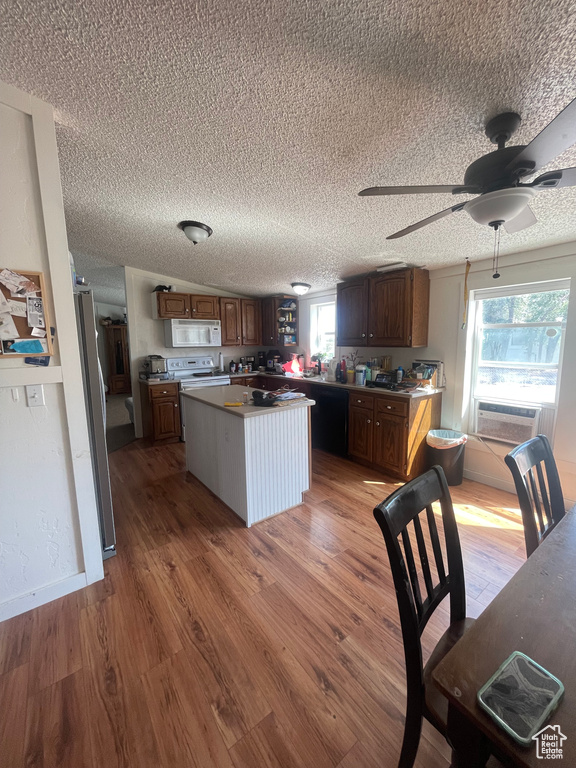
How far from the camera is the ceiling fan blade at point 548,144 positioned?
77cm

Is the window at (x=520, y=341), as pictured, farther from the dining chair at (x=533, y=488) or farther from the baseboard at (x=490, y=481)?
the dining chair at (x=533, y=488)

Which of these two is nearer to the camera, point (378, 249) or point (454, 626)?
point (454, 626)

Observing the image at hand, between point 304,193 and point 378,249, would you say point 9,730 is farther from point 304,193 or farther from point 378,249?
point 378,249

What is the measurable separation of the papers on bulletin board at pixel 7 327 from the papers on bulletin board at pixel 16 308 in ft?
0.08

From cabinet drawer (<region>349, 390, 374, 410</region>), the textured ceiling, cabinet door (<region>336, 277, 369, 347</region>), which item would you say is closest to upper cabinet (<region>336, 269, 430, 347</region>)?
cabinet door (<region>336, 277, 369, 347</region>)

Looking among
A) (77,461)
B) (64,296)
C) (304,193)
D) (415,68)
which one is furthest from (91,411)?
(415,68)

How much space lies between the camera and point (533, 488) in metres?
1.25

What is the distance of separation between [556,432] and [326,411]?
222cm

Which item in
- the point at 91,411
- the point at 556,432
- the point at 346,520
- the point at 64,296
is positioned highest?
the point at 64,296

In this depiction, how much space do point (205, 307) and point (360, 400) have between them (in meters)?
2.87

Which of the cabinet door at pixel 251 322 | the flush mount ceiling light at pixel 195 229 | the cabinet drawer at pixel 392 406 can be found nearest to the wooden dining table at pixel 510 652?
the cabinet drawer at pixel 392 406

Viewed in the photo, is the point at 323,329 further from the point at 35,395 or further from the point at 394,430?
the point at 35,395

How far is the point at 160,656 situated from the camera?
135 cm

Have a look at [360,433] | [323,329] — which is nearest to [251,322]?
[323,329]
